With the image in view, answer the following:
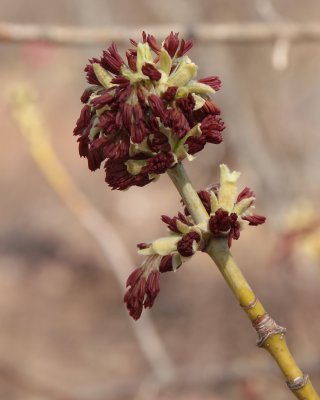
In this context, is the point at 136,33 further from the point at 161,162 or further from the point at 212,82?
the point at 161,162

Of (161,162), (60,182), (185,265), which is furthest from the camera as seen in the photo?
(185,265)

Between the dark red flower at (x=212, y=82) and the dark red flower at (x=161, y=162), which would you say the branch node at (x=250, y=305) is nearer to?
the dark red flower at (x=161, y=162)

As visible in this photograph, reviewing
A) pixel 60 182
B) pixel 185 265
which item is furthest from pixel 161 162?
pixel 185 265

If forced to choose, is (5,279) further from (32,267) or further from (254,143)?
(254,143)

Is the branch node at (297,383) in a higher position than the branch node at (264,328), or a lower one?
lower

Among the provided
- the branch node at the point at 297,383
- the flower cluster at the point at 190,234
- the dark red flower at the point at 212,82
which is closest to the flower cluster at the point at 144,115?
the dark red flower at the point at 212,82

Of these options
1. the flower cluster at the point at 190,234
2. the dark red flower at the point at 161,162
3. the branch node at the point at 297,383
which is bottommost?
the branch node at the point at 297,383
